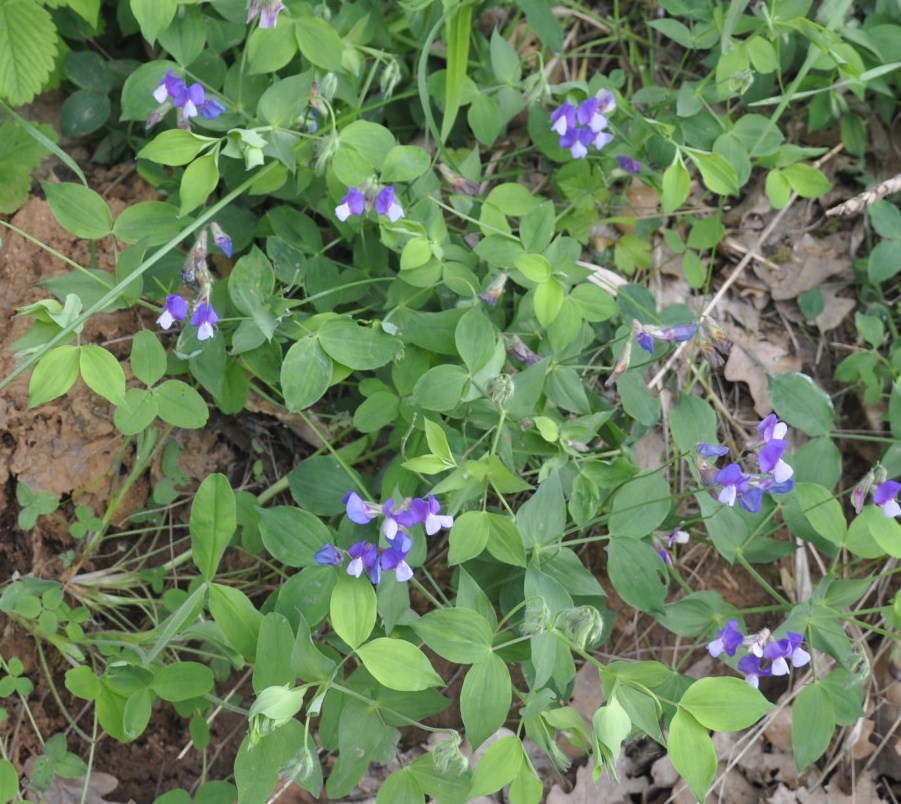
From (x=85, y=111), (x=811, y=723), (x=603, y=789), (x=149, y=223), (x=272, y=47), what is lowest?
(x=603, y=789)

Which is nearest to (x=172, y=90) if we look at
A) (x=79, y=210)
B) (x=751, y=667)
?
(x=79, y=210)

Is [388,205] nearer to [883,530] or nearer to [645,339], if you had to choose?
[645,339]

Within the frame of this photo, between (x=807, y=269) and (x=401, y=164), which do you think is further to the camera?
(x=807, y=269)

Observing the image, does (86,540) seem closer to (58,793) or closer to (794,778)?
(58,793)

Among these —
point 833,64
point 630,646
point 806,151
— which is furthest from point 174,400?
point 833,64

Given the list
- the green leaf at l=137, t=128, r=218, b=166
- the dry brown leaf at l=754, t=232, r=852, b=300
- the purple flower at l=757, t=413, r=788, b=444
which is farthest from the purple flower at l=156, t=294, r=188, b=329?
the dry brown leaf at l=754, t=232, r=852, b=300

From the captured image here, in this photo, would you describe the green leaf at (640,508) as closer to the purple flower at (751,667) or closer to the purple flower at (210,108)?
the purple flower at (751,667)

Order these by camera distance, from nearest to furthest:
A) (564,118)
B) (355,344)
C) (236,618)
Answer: (236,618)
(355,344)
(564,118)
